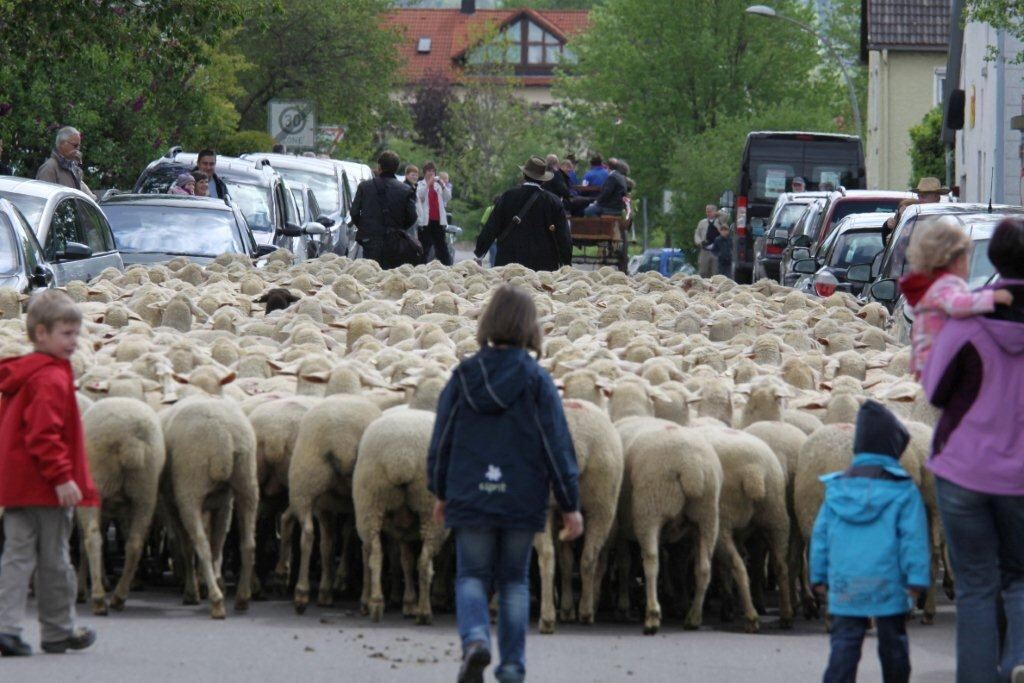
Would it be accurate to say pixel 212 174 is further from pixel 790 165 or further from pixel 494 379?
pixel 790 165

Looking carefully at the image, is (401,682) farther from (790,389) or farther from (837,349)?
(837,349)

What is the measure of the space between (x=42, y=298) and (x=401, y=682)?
6.50 ft

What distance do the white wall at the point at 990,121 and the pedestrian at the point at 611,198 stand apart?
17.5 ft

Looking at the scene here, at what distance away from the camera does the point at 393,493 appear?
8.30 m

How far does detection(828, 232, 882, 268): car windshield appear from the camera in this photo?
19.5 m

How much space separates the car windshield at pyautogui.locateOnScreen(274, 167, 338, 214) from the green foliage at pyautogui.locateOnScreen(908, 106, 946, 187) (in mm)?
16386

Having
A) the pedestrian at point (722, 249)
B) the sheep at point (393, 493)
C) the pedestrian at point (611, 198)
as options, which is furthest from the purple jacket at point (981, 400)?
the pedestrian at point (722, 249)

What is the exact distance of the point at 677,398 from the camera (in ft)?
31.7

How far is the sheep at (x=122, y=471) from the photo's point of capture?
8273mm

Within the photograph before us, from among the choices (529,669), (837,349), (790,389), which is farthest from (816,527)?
(837,349)

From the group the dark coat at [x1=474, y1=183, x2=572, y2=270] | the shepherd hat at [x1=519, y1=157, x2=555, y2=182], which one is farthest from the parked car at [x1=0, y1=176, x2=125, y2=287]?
the shepherd hat at [x1=519, y1=157, x2=555, y2=182]

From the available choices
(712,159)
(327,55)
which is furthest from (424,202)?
(712,159)

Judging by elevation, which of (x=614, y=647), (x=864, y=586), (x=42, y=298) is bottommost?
(x=614, y=647)

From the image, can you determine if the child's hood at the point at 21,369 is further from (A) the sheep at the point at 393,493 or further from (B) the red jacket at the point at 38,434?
(A) the sheep at the point at 393,493
